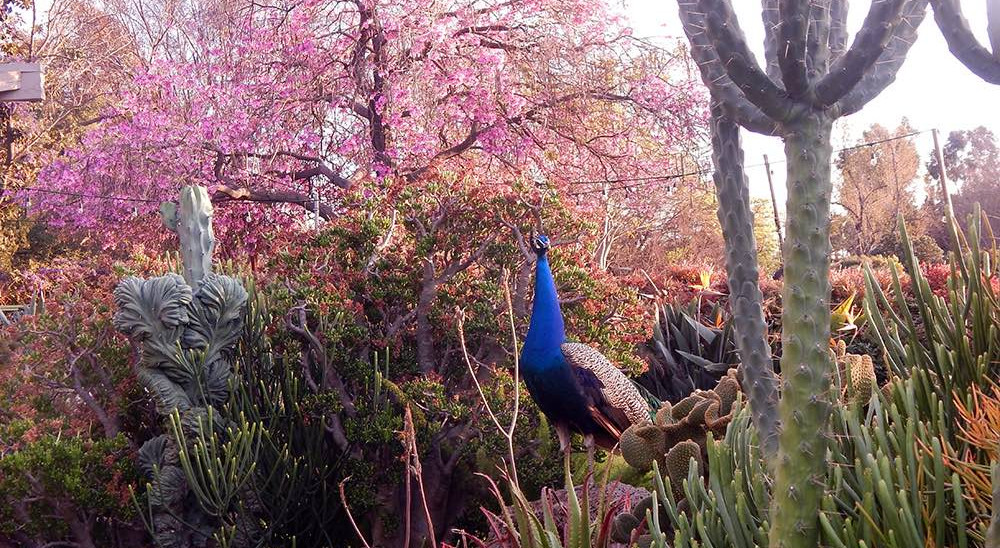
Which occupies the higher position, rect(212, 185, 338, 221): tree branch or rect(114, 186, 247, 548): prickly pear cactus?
rect(212, 185, 338, 221): tree branch

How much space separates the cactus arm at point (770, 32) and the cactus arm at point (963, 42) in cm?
40

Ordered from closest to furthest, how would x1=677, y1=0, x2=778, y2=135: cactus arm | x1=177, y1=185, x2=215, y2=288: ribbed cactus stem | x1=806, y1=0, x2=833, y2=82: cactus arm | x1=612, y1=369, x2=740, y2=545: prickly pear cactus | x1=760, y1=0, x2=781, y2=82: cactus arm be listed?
x1=806, y1=0, x2=833, y2=82: cactus arm → x1=677, y1=0, x2=778, y2=135: cactus arm → x1=760, y1=0, x2=781, y2=82: cactus arm → x1=612, y1=369, x2=740, y2=545: prickly pear cactus → x1=177, y1=185, x2=215, y2=288: ribbed cactus stem

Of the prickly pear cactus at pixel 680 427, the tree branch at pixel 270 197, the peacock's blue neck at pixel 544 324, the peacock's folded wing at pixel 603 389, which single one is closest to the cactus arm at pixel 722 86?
the prickly pear cactus at pixel 680 427

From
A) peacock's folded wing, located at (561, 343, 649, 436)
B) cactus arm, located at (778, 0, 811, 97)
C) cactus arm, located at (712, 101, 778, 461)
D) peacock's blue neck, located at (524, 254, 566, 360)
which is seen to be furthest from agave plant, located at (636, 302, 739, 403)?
cactus arm, located at (778, 0, 811, 97)

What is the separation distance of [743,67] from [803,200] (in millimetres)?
294

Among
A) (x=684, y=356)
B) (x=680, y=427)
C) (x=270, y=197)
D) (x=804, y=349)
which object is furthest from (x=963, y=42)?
(x=270, y=197)

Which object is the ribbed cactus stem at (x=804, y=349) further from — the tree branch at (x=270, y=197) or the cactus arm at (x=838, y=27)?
the tree branch at (x=270, y=197)

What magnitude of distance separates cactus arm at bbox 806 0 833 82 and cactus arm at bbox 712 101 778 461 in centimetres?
63

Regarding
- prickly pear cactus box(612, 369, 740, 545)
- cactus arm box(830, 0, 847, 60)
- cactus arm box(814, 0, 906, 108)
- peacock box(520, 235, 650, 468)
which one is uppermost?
cactus arm box(830, 0, 847, 60)

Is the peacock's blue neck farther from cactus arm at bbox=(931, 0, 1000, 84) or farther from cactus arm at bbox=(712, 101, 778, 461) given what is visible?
cactus arm at bbox=(931, 0, 1000, 84)

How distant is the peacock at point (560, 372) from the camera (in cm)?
461

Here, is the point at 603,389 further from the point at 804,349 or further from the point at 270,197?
the point at 270,197

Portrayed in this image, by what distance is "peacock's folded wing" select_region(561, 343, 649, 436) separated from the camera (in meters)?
4.63

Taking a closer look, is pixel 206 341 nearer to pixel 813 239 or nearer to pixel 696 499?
pixel 696 499
